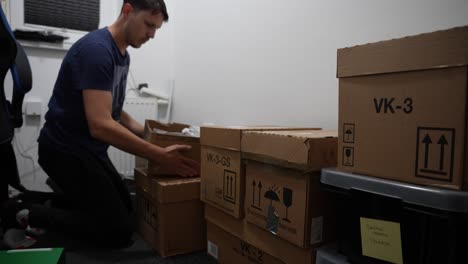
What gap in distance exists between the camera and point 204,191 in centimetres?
123

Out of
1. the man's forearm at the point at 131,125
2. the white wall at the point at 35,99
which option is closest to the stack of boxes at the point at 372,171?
→ the man's forearm at the point at 131,125

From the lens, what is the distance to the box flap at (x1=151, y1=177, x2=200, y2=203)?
1.24 metres

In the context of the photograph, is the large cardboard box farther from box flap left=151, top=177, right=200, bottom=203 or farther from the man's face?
the man's face

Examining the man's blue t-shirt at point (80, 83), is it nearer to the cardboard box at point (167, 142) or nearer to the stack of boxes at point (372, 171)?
the cardboard box at point (167, 142)

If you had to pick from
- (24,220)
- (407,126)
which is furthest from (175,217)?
(407,126)

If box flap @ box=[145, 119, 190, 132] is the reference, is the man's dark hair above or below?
above

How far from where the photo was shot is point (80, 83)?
124 cm

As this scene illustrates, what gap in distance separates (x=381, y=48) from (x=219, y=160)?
0.65 meters

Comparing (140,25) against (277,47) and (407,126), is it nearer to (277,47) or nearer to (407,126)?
(277,47)

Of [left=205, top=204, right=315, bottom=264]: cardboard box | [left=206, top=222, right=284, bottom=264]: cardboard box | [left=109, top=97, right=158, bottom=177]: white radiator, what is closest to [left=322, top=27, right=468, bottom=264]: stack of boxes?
[left=205, top=204, right=315, bottom=264]: cardboard box

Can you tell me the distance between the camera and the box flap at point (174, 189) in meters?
1.24

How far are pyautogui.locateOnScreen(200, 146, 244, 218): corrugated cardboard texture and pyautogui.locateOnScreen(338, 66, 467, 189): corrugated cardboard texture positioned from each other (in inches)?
15.2

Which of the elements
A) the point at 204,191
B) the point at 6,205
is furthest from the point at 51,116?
the point at 204,191

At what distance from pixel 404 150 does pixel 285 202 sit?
35 centimetres
